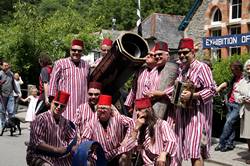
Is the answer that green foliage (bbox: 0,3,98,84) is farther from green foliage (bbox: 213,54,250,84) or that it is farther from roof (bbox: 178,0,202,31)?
green foliage (bbox: 213,54,250,84)

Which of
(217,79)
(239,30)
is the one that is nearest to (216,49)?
(239,30)

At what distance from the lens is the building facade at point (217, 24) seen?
25656 mm

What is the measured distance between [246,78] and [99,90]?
426cm

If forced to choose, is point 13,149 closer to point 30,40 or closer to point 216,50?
point 30,40

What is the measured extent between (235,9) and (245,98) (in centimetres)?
1994

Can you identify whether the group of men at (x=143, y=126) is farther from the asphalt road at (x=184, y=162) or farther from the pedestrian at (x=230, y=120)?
the pedestrian at (x=230, y=120)

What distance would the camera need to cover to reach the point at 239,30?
27078mm

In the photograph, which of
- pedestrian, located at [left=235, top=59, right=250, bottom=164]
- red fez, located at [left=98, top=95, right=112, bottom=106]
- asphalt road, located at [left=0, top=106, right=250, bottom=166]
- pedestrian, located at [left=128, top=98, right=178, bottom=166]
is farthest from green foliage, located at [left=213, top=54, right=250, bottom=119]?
red fez, located at [left=98, top=95, right=112, bottom=106]

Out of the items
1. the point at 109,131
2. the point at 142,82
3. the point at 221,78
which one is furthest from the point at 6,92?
the point at 109,131

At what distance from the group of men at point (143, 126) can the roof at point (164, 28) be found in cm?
3084

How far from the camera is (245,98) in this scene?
8.76 meters

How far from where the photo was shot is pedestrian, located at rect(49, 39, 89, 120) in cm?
605

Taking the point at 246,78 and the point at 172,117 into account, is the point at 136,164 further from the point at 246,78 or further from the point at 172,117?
the point at 246,78

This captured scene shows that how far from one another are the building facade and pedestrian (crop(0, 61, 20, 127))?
12.3 metres
